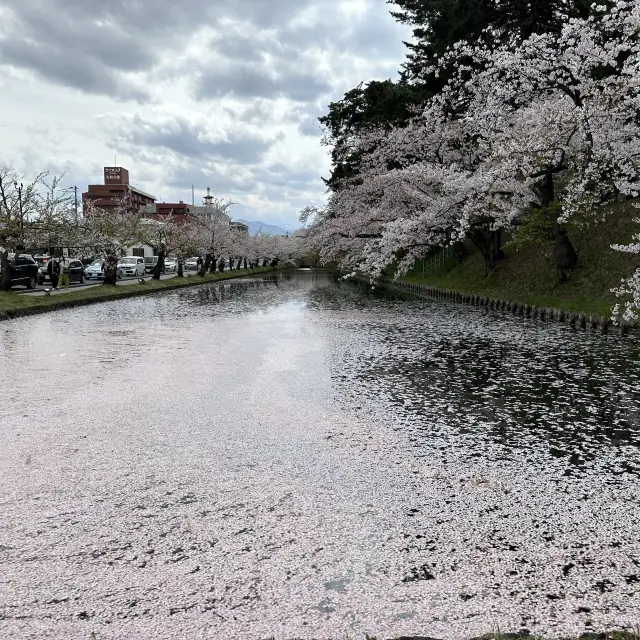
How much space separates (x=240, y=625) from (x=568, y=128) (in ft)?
62.9

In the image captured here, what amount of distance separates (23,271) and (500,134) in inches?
938

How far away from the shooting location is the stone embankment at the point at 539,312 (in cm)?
1470

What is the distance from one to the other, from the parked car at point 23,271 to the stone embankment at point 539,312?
20.5m

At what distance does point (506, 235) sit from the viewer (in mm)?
39500

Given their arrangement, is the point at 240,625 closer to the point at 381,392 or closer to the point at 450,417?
the point at 450,417

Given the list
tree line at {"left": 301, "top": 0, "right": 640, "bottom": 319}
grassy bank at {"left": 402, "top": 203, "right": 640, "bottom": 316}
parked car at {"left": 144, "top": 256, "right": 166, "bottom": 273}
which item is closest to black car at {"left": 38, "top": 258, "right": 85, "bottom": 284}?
tree line at {"left": 301, "top": 0, "right": 640, "bottom": 319}

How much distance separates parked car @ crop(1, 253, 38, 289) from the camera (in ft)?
96.8

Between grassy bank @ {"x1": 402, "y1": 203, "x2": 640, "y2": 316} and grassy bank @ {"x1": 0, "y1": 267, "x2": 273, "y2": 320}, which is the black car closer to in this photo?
grassy bank @ {"x1": 0, "y1": 267, "x2": 273, "y2": 320}

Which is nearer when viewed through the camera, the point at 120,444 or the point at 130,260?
the point at 120,444

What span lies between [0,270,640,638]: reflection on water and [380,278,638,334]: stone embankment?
4.80 metres

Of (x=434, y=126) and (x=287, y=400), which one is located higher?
(x=434, y=126)

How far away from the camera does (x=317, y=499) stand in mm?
4570

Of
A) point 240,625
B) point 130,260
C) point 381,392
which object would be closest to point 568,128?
point 381,392

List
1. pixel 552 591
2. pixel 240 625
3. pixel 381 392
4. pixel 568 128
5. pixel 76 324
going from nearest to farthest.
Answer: pixel 240 625
pixel 552 591
pixel 381 392
pixel 76 324
pixel 568 128
